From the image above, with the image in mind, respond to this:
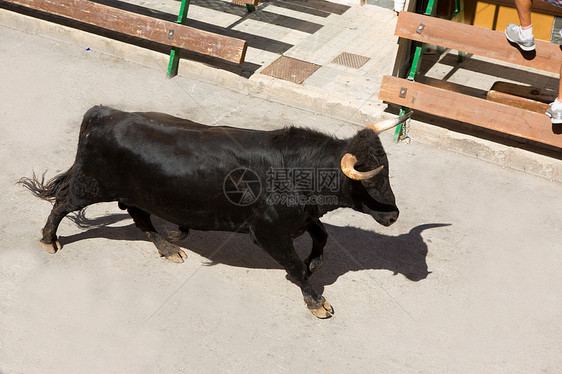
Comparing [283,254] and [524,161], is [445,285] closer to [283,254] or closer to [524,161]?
[283,254]

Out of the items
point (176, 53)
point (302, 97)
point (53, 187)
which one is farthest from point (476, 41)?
point (53, 187)

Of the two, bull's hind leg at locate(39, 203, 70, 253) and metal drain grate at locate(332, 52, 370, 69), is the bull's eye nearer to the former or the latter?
bull's hind leg at locate(39, 203, 70, 253)

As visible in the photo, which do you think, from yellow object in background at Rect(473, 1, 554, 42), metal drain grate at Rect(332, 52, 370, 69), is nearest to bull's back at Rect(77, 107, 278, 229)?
metal drain grate at Rect(332, 52, 370, 69)

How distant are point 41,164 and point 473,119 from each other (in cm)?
465

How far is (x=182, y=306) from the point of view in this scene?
612 centimetres

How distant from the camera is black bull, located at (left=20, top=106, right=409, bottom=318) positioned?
5645mm

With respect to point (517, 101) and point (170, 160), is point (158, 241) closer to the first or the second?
point (170, 160)

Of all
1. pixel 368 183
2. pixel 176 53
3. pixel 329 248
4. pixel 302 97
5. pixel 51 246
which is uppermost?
pixel 368 183

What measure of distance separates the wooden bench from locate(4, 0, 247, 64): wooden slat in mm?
1989

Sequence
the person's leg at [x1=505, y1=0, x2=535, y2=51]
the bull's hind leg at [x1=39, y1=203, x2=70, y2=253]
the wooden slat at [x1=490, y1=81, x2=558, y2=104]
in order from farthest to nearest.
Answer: the wooden slat at [x1=490, y1=81, x2=558, y2=104], the person's leg at [x1=505, y1=0, x2=535, y2=51], the bull's hind leg at [x1=39, y1=203, x2=70, y2=253]

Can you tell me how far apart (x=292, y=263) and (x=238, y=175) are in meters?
0.84

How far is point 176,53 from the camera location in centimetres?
948

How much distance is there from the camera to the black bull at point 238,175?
5645 mm

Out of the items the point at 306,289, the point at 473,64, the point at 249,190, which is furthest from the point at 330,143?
the point at 473,64
